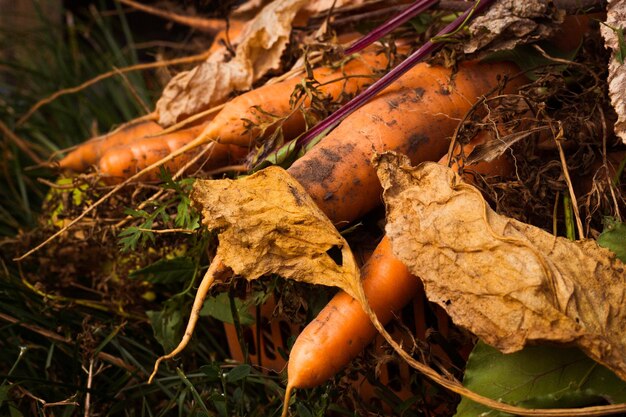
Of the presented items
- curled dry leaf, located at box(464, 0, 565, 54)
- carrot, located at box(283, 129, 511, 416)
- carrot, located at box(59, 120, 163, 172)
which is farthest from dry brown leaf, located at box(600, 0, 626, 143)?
carrot, located at box(59, 120, 163, 172)

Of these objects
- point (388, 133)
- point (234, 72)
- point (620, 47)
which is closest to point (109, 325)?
point (234, 72)

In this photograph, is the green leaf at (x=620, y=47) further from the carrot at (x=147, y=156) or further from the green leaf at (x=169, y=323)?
the green leaf at (x=169, y=323)

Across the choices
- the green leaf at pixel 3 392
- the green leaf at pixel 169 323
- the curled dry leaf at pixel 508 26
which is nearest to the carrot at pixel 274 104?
the curled dry leaf at pixel 508 26

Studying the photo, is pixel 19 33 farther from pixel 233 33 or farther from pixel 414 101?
pixel 414 101

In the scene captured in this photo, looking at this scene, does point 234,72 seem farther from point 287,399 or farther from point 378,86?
point 287,399

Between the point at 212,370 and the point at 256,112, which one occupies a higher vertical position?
the point at 256,112
